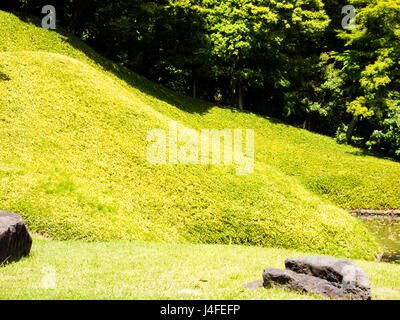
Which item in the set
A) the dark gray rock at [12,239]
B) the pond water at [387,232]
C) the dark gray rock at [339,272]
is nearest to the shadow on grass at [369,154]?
the pond water at [387,232]

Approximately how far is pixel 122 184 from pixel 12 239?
28.4 feet

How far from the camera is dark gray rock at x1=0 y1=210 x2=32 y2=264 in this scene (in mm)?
8765

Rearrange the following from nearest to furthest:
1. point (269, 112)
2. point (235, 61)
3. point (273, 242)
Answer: point (273, 242) < point (235, 61) < point (269, 112)

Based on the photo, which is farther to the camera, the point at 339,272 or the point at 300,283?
the point at 300,283

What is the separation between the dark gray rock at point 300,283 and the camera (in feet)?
21.7

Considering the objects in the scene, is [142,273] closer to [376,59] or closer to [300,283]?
[300,283]

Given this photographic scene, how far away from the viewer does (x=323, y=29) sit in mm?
37656

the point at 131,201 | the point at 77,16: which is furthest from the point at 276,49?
the point at 131,201

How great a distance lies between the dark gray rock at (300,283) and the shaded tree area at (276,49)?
28.5 m

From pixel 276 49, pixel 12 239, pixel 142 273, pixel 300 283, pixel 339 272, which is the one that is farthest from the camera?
pixel 276 49

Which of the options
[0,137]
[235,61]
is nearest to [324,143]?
[235,61]

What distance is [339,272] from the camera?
677 centimetres
